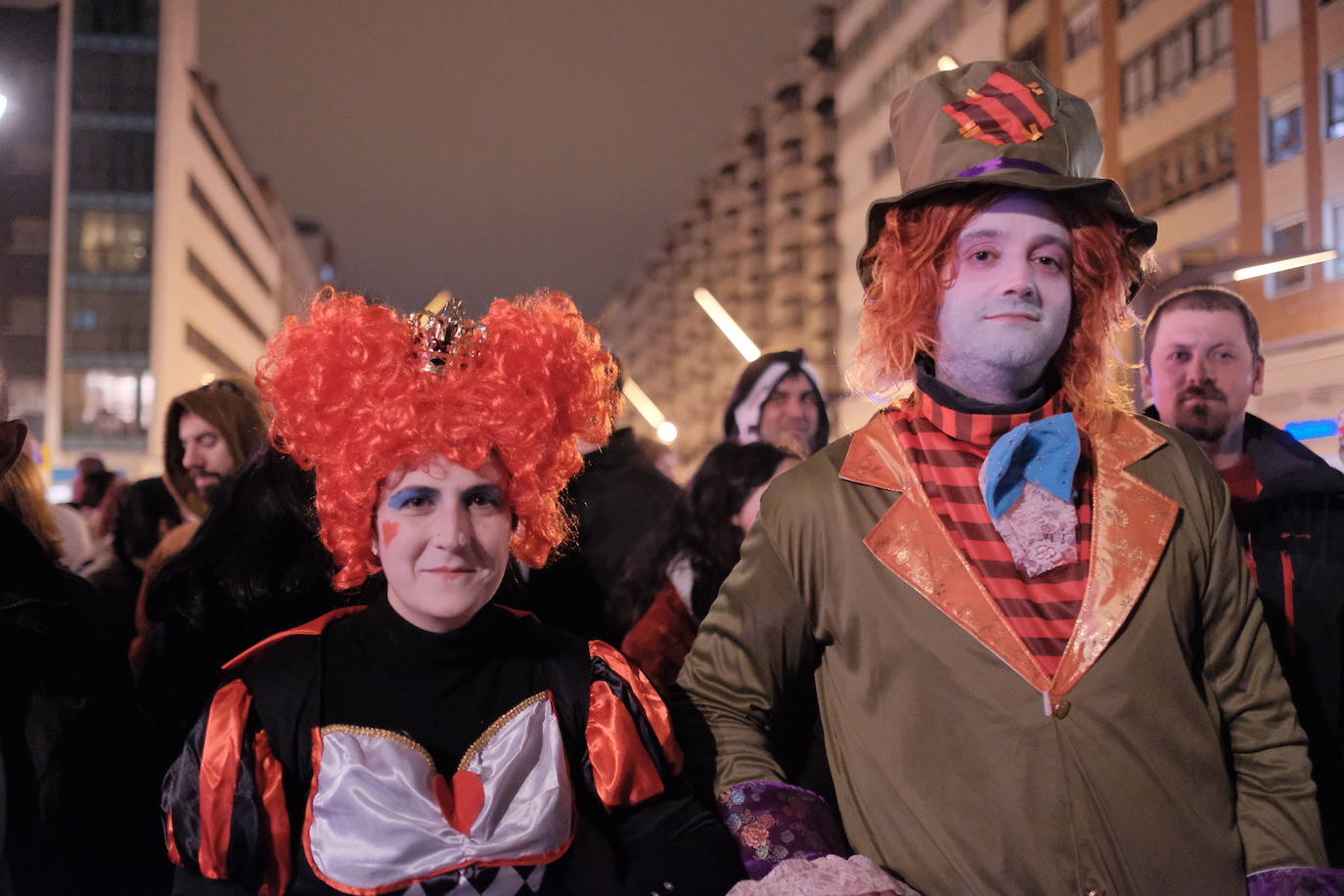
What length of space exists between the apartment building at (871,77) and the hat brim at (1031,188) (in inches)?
956

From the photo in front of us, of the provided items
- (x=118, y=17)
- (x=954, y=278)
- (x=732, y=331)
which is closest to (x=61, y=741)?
(x=954, y=278)

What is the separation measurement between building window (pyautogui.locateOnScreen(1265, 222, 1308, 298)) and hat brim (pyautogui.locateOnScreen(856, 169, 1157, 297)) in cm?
401

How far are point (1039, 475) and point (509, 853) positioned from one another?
1.12 m

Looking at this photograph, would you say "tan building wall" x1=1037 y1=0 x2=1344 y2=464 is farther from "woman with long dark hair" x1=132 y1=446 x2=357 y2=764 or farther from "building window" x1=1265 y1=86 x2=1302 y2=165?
"woman with long dark hair" x1=132 y1=446 x2=357 y2=764

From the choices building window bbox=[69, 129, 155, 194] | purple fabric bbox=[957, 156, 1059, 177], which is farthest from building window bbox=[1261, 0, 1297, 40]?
building window bbox=[69, 129, 155, 194]

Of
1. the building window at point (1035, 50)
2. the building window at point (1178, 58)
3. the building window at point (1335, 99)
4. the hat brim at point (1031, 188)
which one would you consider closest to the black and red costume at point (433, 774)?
the hat brim at point (1031, 188)

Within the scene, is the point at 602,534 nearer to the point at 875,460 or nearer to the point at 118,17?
the point at 875,460

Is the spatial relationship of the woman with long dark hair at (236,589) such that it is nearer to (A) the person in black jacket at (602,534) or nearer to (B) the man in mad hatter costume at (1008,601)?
(A) the person in black jacket at (602,534)

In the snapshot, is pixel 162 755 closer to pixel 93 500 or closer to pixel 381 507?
pixel 381 507

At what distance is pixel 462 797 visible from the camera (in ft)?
6.41

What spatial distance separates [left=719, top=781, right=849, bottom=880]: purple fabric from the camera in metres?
1.84

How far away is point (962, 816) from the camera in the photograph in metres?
1.84

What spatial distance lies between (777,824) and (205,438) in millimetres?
2941

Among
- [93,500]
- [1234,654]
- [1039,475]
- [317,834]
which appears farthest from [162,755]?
[93,500]
